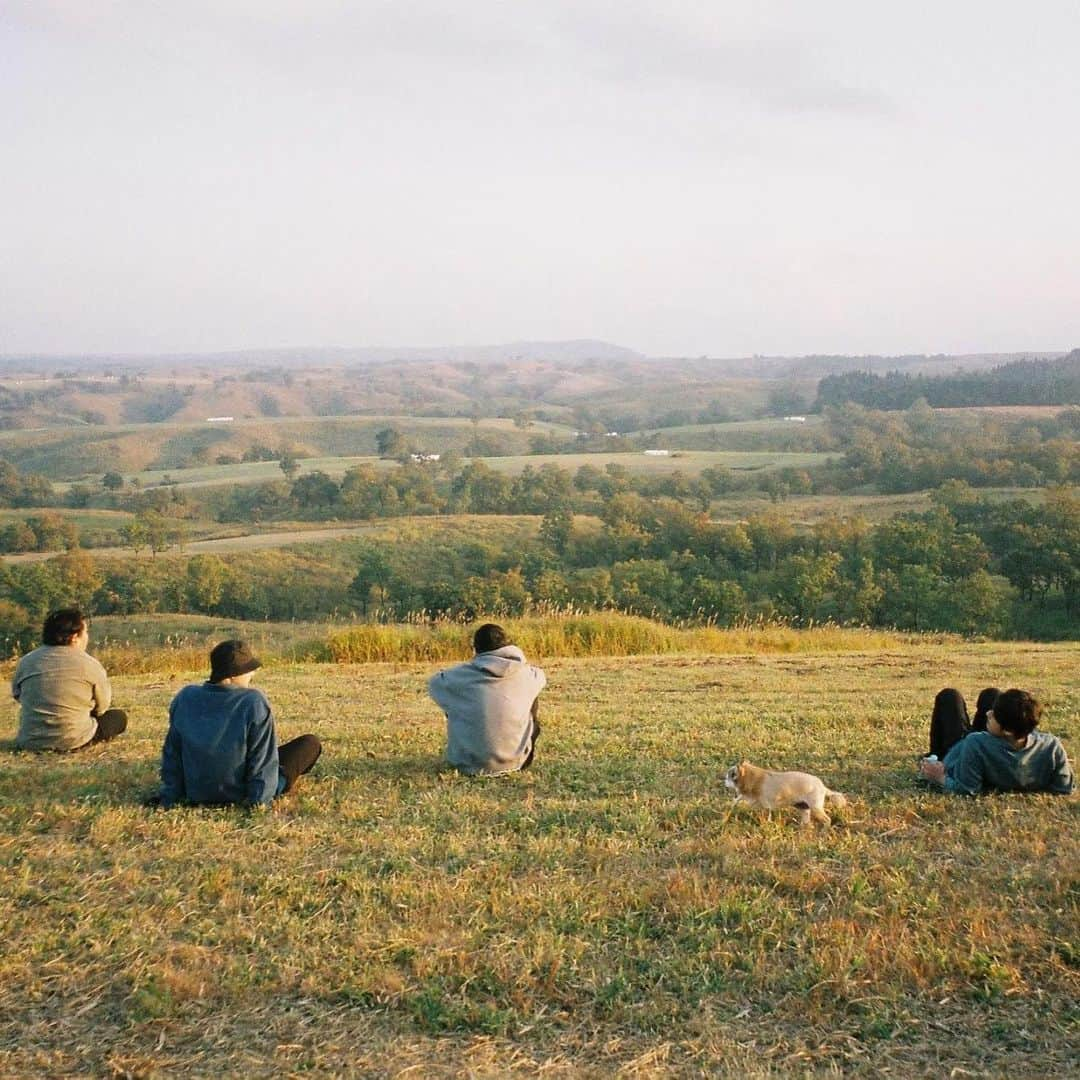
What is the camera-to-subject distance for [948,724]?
287 inches

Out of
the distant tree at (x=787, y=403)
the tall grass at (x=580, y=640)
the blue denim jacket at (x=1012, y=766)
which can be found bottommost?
the tall grass at (x=580, y=640)

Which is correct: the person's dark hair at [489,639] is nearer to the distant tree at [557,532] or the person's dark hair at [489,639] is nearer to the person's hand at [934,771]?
the person's hand at [934,771]

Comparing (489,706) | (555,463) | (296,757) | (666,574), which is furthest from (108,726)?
(555,463)

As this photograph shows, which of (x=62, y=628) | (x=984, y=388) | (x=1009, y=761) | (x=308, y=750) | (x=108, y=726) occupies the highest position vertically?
(x=984, y=388)

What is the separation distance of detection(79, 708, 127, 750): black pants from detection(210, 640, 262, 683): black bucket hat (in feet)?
8.01

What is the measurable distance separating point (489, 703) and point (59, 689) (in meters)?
3.54

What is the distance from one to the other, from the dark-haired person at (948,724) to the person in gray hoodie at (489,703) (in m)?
2.89

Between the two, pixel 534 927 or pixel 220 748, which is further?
pixel 220 748

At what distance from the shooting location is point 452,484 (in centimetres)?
9644

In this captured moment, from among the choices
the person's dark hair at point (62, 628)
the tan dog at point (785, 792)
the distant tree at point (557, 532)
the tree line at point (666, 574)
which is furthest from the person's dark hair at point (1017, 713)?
the distant tree at point (557, 532)

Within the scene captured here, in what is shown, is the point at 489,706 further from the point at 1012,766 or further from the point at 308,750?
the point at 1012,766

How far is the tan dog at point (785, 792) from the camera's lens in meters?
6.19

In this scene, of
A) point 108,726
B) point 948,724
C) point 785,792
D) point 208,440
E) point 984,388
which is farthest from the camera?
point 208,440

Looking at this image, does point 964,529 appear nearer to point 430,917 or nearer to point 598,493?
point 598,493
